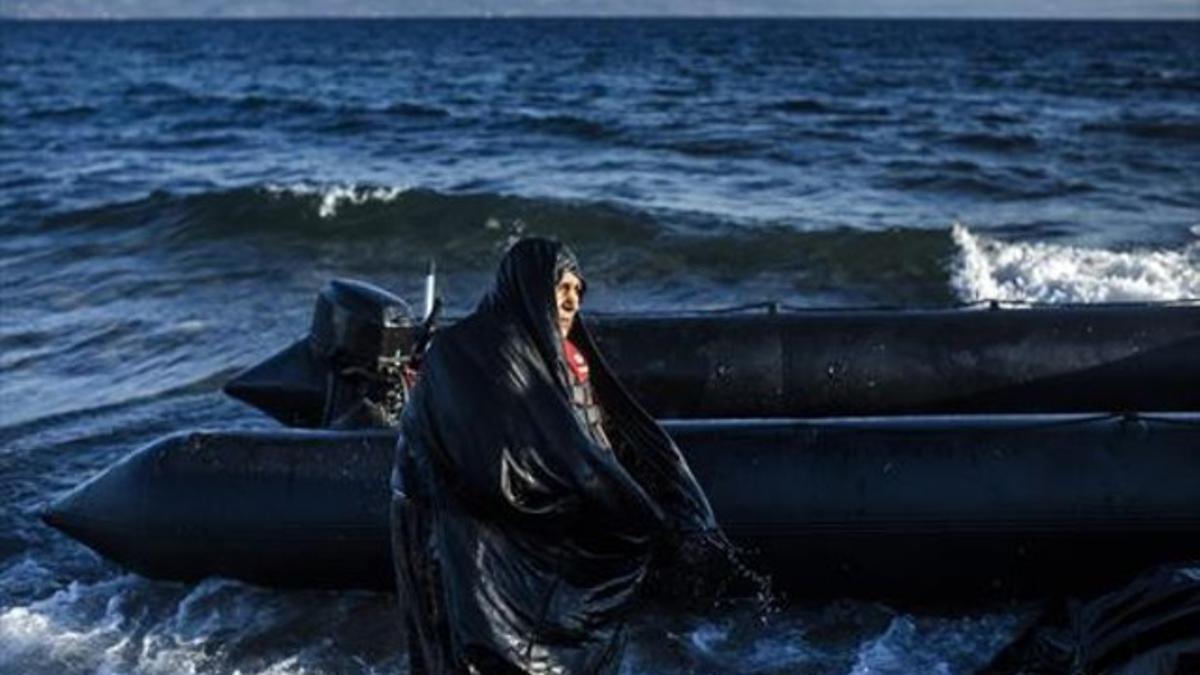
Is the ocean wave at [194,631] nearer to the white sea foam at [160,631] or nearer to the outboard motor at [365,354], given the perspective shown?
the white sea foam at [160,631]

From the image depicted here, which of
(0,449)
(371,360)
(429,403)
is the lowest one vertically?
(0,449)

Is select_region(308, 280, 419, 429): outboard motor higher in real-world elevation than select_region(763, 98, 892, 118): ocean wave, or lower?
lower

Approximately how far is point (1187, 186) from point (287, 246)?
10.8m

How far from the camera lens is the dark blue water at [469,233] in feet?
19.7

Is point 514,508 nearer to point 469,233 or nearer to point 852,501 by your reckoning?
point 852,501

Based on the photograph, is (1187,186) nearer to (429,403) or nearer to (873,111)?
(873,111)

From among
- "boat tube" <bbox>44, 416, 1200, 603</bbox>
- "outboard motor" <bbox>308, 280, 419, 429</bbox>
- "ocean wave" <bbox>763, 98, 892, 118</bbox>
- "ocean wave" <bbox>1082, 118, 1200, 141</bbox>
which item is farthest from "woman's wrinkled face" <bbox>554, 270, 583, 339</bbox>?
"ocean wave" <bbox>763, 98, 892, 118</bbox>

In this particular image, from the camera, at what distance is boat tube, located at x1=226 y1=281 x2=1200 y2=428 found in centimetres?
667

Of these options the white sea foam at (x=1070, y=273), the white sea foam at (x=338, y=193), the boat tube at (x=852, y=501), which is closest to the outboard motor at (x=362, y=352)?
the boat tube at (x=852, y=501)

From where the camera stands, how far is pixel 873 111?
93.1 feet

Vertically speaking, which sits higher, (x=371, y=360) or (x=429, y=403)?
(x=429, y=403)

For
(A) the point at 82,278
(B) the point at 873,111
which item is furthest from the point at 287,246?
(B) the point at 873,111

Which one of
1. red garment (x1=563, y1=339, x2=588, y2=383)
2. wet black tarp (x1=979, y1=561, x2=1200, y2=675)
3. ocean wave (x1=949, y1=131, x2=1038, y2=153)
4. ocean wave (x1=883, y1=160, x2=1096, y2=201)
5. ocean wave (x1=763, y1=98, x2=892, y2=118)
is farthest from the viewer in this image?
ocean wave (x1=763, y1=98, x2=892, y2=118)

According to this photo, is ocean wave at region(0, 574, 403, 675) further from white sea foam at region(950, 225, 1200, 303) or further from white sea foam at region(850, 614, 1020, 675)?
white sea foam at region(950, 225, 1200, 303)
